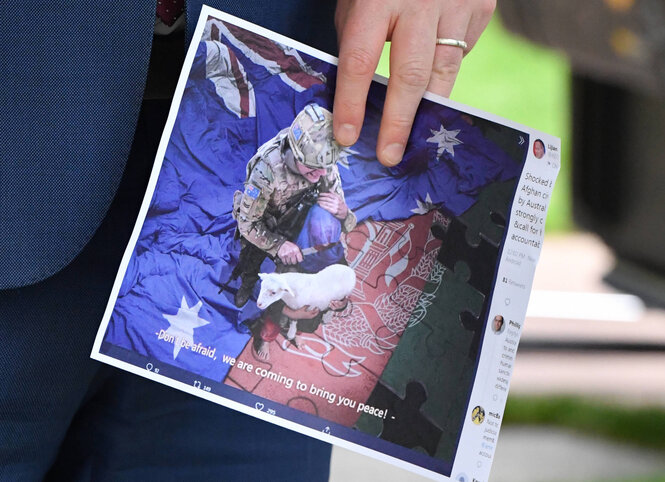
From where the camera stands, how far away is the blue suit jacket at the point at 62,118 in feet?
1.35

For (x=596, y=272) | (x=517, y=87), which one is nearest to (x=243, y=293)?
(x=596, y=272)

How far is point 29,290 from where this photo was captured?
0.45m

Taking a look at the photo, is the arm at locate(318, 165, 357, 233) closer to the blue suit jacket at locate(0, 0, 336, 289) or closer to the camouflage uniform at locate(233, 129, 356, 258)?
the camouflage uniform at locate(233, 129, 356, 258)

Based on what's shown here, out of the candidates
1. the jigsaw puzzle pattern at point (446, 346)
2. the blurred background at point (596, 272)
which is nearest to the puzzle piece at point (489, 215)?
the jigsaw puzzle pattern at point (446, 346)

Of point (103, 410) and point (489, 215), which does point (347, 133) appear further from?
point (103, 410)

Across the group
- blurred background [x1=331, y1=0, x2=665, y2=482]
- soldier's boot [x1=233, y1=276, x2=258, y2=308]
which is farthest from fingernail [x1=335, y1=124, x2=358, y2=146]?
blurred background [x1=331, y1=0, x2=665, y2=482]

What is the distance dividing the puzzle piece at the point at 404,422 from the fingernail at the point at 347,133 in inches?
6.3

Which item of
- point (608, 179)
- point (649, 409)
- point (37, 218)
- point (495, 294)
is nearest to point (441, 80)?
point (495, 294)

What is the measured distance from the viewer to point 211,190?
1.49ft

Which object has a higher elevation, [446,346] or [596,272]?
[596,272]

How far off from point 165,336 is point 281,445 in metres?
0.16

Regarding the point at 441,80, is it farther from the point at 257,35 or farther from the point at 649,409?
the point at 649,409

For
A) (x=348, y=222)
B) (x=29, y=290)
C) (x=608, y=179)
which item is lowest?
(x=29, y=290)

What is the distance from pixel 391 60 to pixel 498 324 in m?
0.19
